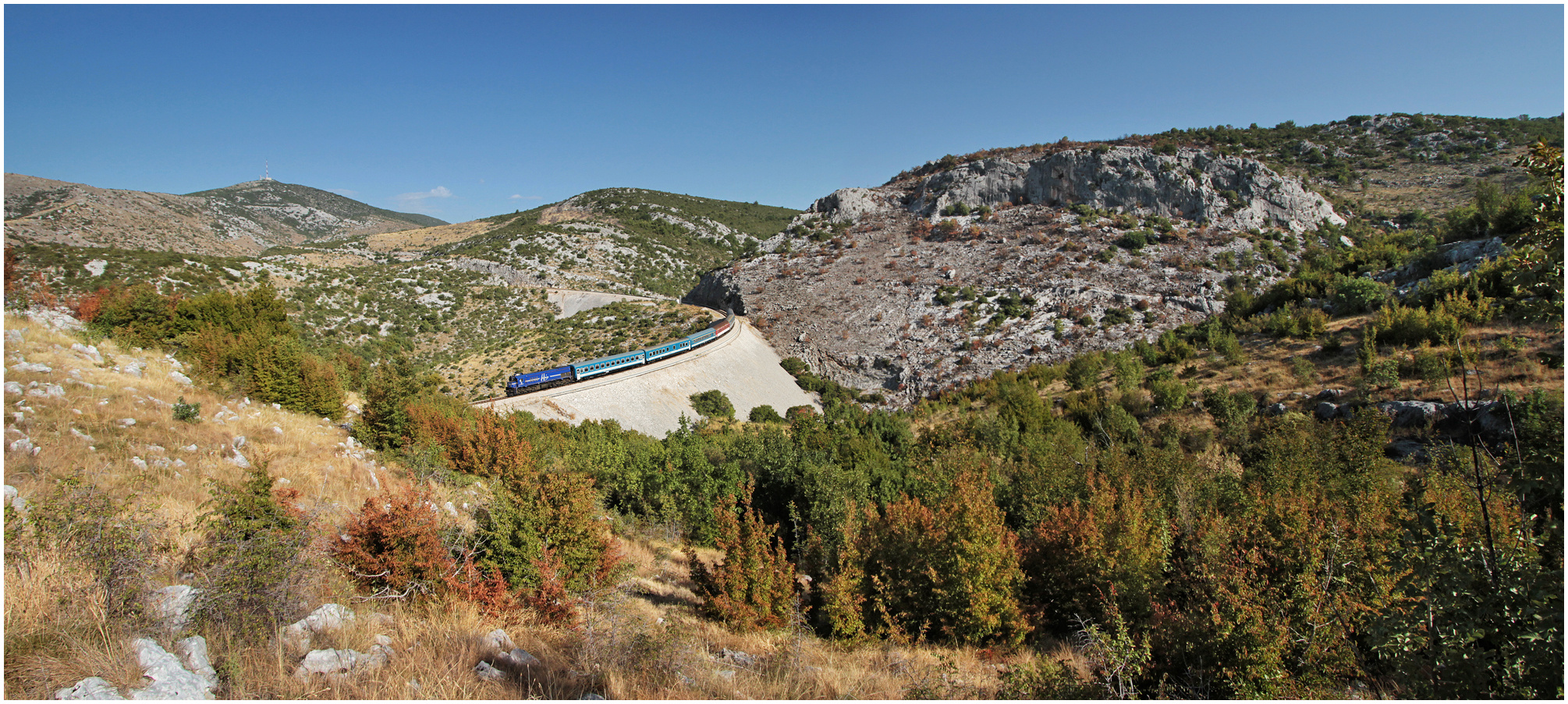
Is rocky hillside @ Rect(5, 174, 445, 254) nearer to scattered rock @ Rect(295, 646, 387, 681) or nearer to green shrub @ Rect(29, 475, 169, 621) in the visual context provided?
green shrub @ Rect(29, 475, 169, 621)

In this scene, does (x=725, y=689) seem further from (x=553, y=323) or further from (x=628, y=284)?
Result: (x=628, y=284)

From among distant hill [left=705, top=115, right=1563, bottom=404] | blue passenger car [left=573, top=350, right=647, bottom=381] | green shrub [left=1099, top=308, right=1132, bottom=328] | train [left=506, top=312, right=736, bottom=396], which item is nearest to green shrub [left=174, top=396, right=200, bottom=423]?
train [left=506, top=312, right=736, bottom=396]

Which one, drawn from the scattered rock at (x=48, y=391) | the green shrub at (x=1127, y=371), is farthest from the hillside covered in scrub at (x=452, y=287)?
the green shrub at (x=1127, y=371)

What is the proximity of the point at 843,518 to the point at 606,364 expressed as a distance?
23633 mm

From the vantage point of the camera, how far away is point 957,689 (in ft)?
24.6

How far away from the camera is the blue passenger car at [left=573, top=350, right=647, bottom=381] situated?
116ft

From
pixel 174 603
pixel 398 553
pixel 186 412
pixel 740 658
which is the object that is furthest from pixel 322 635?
pixel 186 412

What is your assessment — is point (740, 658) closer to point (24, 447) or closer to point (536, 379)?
point (24, 447)

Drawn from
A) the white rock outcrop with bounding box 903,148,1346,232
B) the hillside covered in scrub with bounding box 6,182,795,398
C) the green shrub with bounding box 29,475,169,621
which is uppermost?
the white rock outcrop with bounding box 903,148,1346,232

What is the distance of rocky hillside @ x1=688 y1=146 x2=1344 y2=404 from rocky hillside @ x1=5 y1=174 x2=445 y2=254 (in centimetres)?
6574

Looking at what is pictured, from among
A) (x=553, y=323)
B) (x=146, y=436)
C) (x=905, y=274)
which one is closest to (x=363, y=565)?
(x=146, y=436)

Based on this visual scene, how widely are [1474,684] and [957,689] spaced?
4.64m

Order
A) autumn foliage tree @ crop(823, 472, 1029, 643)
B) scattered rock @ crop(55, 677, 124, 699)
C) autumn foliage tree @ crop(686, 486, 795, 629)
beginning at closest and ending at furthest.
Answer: scattered rock @ crop(55, 677, 124, 699) → autumn foliage tree @ crop(823, 472, 1029, 643) → autumn foliage tree @ crop(686, 486, 795, 629)

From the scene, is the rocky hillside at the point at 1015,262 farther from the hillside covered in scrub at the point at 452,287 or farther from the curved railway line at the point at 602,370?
the hillside covered in scrub at the point at 452,287
